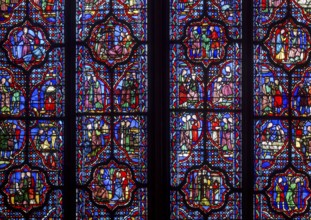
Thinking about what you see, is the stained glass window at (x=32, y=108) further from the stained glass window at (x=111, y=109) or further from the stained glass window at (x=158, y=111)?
the stained glass window at (x=111, y=109)

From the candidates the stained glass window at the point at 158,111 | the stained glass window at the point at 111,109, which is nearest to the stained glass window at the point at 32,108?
the stained glass window at the point at 158,111

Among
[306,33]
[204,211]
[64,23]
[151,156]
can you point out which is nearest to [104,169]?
[151,156]

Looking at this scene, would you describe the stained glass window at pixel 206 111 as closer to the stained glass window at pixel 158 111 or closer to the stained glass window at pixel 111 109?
the stained glass window at pixel 158 111

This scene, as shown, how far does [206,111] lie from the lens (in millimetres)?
4660

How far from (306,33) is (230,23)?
0.56 metres

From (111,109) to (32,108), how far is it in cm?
58

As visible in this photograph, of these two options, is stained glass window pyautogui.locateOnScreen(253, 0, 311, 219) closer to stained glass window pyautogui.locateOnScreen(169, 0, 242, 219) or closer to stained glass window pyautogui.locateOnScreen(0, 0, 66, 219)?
stained glass window pyautogui.locateOnScreen(169, 0, 242, 219)

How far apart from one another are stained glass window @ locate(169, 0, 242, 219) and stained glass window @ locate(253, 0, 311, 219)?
15 centimetres

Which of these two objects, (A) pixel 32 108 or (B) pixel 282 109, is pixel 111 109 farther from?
(B) pixel 282 109

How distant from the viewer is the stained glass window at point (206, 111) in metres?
4.63

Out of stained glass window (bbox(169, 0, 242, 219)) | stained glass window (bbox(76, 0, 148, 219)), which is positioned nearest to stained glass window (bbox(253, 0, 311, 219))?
stained glass window (bbox(169, 0, 242, 219))

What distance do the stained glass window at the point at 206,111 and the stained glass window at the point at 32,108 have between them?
0.84 metres

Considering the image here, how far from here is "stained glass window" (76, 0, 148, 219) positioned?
464 centimetres

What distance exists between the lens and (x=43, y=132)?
467 centimetres
